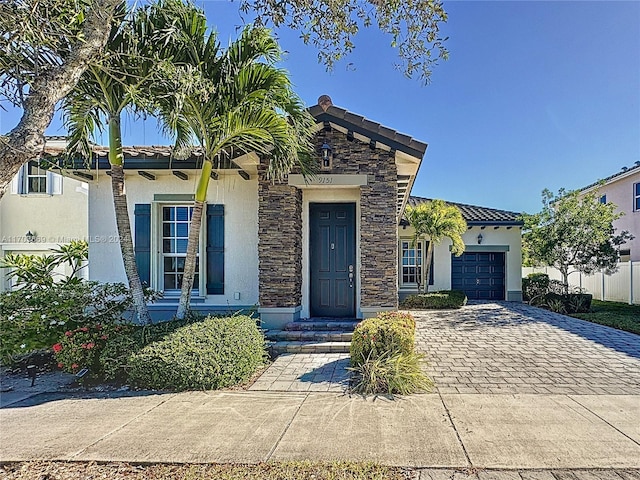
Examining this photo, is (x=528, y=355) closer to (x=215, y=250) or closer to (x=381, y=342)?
(x=381, y=342)

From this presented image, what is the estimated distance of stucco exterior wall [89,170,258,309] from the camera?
31.0ft

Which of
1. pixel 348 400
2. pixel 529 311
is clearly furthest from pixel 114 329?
pixel 529 311

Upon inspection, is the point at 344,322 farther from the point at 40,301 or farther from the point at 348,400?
the point at 40,301

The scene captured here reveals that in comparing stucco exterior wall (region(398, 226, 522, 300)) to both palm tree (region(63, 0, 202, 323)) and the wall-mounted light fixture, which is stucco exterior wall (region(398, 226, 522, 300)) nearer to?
the wall-mounted light fixture

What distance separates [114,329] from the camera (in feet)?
22.0

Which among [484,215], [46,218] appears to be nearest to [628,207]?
[484,215]

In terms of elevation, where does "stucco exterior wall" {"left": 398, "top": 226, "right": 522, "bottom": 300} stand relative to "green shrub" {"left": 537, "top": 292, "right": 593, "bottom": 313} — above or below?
above

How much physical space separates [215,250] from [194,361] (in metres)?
4.07

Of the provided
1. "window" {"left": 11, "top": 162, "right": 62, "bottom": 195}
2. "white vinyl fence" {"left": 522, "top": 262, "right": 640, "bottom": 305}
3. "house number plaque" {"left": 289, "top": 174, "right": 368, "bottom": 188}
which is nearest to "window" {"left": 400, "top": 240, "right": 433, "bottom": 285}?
"white vinyl fence" {"left": 522, "top": 262, "right": 640, "bottom": 305}

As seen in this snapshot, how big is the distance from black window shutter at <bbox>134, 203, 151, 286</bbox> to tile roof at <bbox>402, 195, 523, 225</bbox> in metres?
11.1

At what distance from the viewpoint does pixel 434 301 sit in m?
15.1

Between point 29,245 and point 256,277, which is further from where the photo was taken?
point 29,245

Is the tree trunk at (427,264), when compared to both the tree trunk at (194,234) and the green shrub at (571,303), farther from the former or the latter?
the tree trunk at (194,234)

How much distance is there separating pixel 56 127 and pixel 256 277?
500 cm
